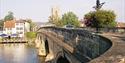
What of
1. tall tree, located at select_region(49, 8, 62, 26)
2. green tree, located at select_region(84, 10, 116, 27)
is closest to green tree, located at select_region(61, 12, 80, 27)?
tall tree, located at select_region(49, 8, 62, 26)

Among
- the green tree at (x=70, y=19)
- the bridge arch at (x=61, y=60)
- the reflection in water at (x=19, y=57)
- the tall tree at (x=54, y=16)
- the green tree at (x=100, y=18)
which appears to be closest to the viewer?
the bridge arch at (x=61, y=60)

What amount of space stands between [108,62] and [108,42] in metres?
4.87

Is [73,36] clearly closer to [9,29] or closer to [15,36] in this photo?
[15,36]

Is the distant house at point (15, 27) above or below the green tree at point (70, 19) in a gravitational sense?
below

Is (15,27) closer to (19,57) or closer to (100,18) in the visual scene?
(19,57)

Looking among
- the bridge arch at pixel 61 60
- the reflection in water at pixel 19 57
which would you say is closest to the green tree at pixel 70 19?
the reflection in water at pixel 19 57

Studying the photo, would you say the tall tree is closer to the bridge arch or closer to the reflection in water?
the reflection in water

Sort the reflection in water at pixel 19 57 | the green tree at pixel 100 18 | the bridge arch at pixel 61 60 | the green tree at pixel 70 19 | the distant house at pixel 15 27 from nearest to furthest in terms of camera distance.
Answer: the bridge arch at pixel 61 60
the green tree at pixel 100 18
the reflection in water at pixel 19 57
the green tree at pixel 70 19
the distant house at pixel 15 27

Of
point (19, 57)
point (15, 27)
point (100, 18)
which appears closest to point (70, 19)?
point (15, 27)

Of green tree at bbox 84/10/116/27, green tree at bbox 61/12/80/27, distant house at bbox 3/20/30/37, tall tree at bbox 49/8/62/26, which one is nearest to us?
green tree at bbox 84/10/116/27

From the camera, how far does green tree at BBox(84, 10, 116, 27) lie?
175ft

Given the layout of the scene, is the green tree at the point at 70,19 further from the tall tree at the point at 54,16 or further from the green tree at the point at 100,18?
the green tree at the point at 100,18

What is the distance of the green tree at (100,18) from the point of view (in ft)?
175

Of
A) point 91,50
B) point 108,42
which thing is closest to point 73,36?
point 91,50
